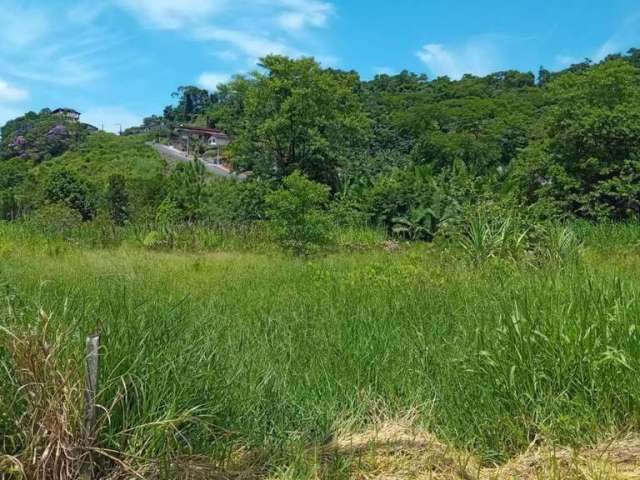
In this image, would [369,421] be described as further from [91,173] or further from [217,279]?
[91,173]

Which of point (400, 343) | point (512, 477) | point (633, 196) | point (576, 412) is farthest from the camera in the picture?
point (633, 196)

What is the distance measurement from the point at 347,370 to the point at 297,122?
20062 mm

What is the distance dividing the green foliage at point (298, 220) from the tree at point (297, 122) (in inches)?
371

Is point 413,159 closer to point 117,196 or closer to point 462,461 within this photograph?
point 117,196

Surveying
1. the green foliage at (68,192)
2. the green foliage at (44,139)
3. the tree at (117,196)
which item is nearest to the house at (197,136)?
the green foliage at (44,139)

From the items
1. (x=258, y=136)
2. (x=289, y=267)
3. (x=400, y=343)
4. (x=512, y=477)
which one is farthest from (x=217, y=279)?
(x=258, y=136)

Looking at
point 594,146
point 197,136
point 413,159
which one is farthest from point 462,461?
point 197,136

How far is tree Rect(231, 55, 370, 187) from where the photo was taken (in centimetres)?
2308

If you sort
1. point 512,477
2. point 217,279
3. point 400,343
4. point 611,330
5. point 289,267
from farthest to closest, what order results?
point 289,267 → point 217,279 → point 400,343 → point 611,330 → point 512,477

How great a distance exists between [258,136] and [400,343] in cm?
2041

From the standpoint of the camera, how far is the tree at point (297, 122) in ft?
75.7

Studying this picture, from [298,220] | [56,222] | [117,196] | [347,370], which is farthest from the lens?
[117,196]

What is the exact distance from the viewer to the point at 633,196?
18.0m

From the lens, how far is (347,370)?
4062 millimetres
